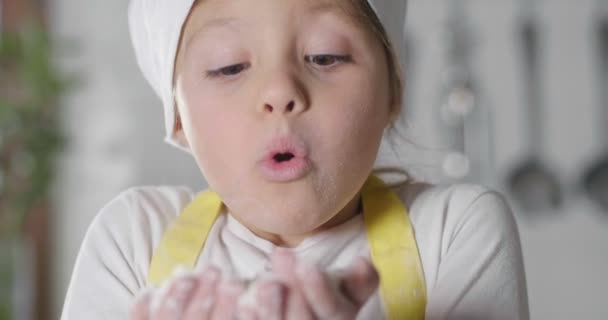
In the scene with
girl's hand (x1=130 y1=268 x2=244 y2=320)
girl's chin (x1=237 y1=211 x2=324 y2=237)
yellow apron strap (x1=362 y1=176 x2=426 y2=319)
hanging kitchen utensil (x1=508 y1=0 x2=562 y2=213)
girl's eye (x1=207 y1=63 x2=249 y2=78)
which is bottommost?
hanging kitchen utensil (x1=508 y1=0 x2=562 y2=213)

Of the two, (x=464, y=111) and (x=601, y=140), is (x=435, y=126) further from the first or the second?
(x=601, y=140)

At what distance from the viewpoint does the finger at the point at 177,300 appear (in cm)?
42

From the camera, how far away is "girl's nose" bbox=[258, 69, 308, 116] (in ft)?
1.95

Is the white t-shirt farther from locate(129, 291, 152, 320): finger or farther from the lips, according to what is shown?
locate(129, 291, 152, 320): finger

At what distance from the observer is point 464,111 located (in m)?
2.03

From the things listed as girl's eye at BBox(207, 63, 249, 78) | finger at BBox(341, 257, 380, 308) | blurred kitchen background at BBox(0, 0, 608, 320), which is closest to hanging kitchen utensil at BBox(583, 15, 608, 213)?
blurred kitchen background at BBox(0, 0, 608, 320)

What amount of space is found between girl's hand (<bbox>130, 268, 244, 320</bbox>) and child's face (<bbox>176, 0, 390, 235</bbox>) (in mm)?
199

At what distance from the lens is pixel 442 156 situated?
5.91 ft

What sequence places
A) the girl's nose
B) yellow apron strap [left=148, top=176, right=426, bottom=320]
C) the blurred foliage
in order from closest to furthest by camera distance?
the girl's nose, yellow apron strap [left=148, top=176, right=426, bottom=320], the blurred foliage

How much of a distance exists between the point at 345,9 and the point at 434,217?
0.22 meters

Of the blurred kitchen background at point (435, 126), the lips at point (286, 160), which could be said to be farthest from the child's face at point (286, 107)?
the blurred kitchen background at point (435, 126)

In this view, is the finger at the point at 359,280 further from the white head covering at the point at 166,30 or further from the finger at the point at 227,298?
the white head covering at the point at 166,30

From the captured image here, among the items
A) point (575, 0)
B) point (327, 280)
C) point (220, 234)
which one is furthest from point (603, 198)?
point (327, 280)

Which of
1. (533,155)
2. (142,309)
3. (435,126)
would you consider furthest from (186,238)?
(533,155)
